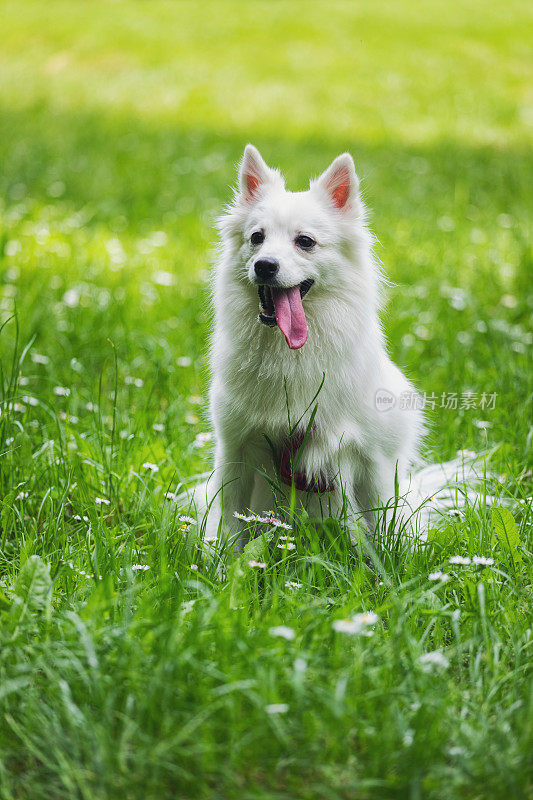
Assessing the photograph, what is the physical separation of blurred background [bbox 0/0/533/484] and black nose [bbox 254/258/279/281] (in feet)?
3.01

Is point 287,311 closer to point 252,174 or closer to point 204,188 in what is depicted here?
point 252,174

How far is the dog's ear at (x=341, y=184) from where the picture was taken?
2.93 meters

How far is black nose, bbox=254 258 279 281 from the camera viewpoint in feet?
8.71

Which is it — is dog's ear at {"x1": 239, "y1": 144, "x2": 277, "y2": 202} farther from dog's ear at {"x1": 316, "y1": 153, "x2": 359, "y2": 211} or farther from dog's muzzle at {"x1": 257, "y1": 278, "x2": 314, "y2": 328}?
dog's muzzle at {"x1": 257, "y1": 278, "x2": 314, "y2": 328}

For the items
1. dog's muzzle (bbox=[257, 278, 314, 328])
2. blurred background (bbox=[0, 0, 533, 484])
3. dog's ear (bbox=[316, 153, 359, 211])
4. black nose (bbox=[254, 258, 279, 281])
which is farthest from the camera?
blurred background (bbox=[0, 0, 533, 484])

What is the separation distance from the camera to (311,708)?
184 cm

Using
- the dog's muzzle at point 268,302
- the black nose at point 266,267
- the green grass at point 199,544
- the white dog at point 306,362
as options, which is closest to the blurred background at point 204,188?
the green grass at point 199,544

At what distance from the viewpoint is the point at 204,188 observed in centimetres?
841

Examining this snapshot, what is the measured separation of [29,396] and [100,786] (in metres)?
2.13

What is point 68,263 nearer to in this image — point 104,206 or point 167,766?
point 104,206

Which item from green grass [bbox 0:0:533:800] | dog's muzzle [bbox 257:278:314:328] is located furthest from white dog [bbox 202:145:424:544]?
green grass [bbox 0:0:533:800]

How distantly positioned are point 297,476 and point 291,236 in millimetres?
834

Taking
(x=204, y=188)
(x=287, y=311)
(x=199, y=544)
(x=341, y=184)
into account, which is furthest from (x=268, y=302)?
(x=204, y=188)

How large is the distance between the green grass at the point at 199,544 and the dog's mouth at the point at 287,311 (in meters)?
0.64
